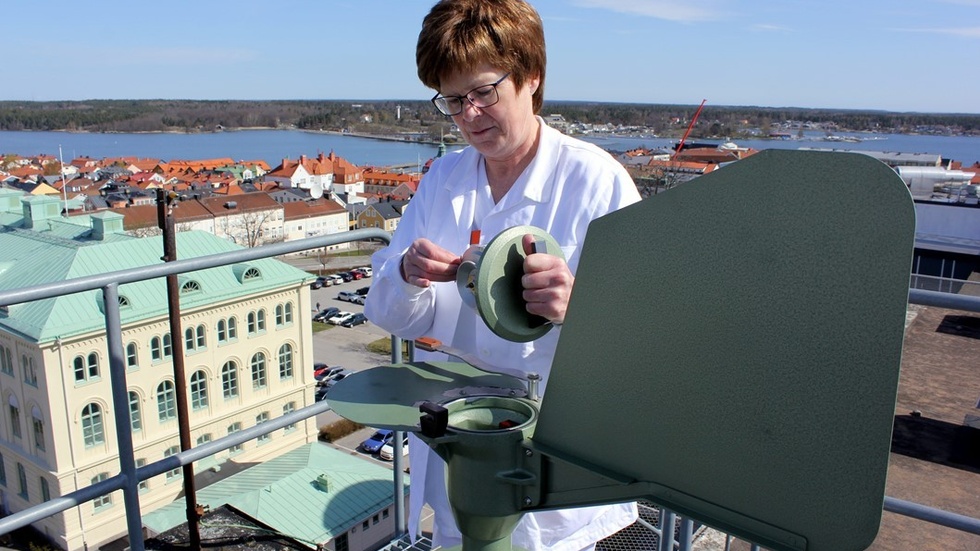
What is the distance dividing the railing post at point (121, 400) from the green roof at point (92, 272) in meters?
5.37

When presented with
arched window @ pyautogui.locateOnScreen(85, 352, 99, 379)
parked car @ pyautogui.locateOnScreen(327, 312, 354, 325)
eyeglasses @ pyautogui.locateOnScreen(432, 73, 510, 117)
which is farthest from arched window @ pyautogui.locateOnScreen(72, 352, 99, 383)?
parked car @ pyautogui.locateOnScreen(327, 312, 354, 325)

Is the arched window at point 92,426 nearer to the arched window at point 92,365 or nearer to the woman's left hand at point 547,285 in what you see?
the arched window at point 92,365

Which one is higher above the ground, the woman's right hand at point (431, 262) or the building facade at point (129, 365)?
the woman's right hand at point (431, 262)

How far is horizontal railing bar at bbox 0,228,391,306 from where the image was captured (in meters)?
1.58

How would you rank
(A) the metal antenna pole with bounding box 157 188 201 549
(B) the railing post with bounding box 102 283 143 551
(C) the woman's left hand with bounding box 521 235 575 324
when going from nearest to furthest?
(C) the woman's left hand with bounding box 521 235 575 324, (B) the railing post with bounding box 102 283 143 551, (A) the metal antenna pole with bounding box 157 188 201 549

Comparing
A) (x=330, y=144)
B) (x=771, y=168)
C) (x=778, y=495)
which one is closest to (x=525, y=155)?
(x=771, y=168)

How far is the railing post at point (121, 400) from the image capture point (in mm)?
1688

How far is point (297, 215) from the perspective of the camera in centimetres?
3450

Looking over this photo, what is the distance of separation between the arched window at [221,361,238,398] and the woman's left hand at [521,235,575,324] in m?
8.24

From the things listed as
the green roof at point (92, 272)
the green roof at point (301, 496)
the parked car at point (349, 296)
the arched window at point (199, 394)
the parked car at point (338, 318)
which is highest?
the green roof at point (92, 272)

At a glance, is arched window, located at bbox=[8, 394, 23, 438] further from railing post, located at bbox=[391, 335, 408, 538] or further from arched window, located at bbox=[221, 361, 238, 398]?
railing post, located at bbox=[391, 335, 408, 538]

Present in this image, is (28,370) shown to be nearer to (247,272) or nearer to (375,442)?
(247,272)

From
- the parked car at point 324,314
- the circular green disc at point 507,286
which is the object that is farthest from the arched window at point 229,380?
the parked car at point 324,314

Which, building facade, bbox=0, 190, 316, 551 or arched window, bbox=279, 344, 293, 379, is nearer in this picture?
building facade, bbox=0, 190, 316, 551
